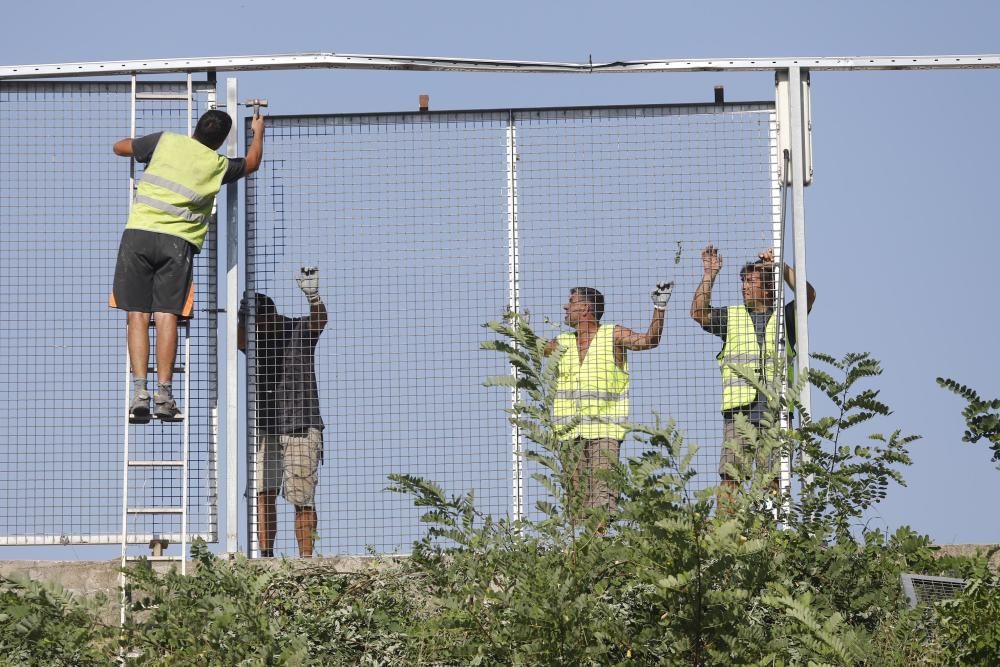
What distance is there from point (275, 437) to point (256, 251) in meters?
1.03

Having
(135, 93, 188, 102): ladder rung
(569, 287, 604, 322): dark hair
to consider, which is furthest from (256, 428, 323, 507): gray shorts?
(135, 93, 188, 102): ladder rung

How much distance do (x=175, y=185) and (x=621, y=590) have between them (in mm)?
4047

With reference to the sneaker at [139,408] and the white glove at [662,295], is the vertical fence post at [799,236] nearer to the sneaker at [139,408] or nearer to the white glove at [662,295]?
the white glove at [662,295]

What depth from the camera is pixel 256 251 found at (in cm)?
929

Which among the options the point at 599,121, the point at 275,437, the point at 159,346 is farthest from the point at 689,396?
the point at 159,346

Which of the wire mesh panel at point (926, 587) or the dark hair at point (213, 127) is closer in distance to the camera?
the wire mesh panel at point (926, 587)

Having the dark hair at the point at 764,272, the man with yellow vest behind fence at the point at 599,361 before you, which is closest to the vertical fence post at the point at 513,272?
the man with yellow vest behind fence at the point at 599,361

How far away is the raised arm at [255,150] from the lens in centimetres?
923

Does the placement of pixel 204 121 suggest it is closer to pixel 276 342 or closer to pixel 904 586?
pixel 276 342

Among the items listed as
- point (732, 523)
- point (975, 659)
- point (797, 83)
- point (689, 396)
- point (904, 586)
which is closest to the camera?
point (732, 523)

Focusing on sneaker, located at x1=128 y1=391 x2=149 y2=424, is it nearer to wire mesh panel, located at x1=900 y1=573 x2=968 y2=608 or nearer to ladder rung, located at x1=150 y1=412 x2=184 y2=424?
ladder rung, located at x1=150 y1=412 x2=184 y2=424

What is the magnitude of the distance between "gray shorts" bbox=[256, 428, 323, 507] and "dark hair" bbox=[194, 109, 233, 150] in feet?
5.53

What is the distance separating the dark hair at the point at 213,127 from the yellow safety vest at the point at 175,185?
0.07 meters

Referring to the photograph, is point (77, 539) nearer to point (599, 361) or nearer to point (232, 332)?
point (232, 332)
